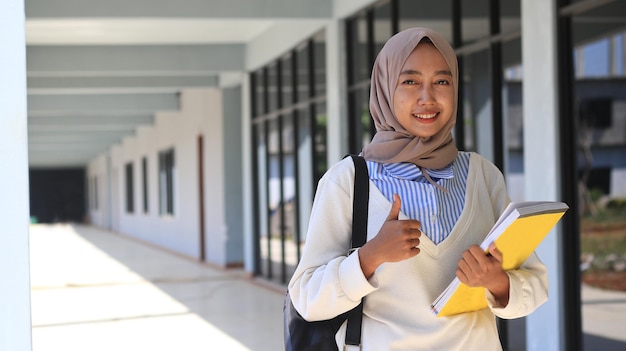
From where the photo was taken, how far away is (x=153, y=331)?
820cm

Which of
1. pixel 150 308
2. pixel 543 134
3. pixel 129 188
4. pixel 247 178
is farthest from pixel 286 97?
pixel 129 188

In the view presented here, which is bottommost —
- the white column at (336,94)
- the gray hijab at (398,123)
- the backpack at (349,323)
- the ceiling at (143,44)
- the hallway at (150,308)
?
the hallway at (150,308)

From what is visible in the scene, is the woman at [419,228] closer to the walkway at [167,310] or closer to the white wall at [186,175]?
the walkway at [167,310]

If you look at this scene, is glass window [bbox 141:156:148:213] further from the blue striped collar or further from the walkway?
the blue striped collar

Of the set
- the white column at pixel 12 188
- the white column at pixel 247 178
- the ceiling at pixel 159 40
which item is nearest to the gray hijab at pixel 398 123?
the white column at pixel 12 188

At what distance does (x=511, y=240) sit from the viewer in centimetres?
162

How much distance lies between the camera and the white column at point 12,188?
64.2 inches

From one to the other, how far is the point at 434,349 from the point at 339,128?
7.62m

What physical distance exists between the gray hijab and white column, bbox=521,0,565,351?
393 cm

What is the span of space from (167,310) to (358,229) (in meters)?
8.27

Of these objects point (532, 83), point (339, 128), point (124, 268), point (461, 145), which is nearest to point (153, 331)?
point (339, 128)

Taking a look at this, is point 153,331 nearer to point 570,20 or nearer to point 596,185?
point 570,20

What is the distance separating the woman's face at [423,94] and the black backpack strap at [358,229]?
147 millimetres

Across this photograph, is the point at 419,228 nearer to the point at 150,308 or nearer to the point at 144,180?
the point at 150,308
